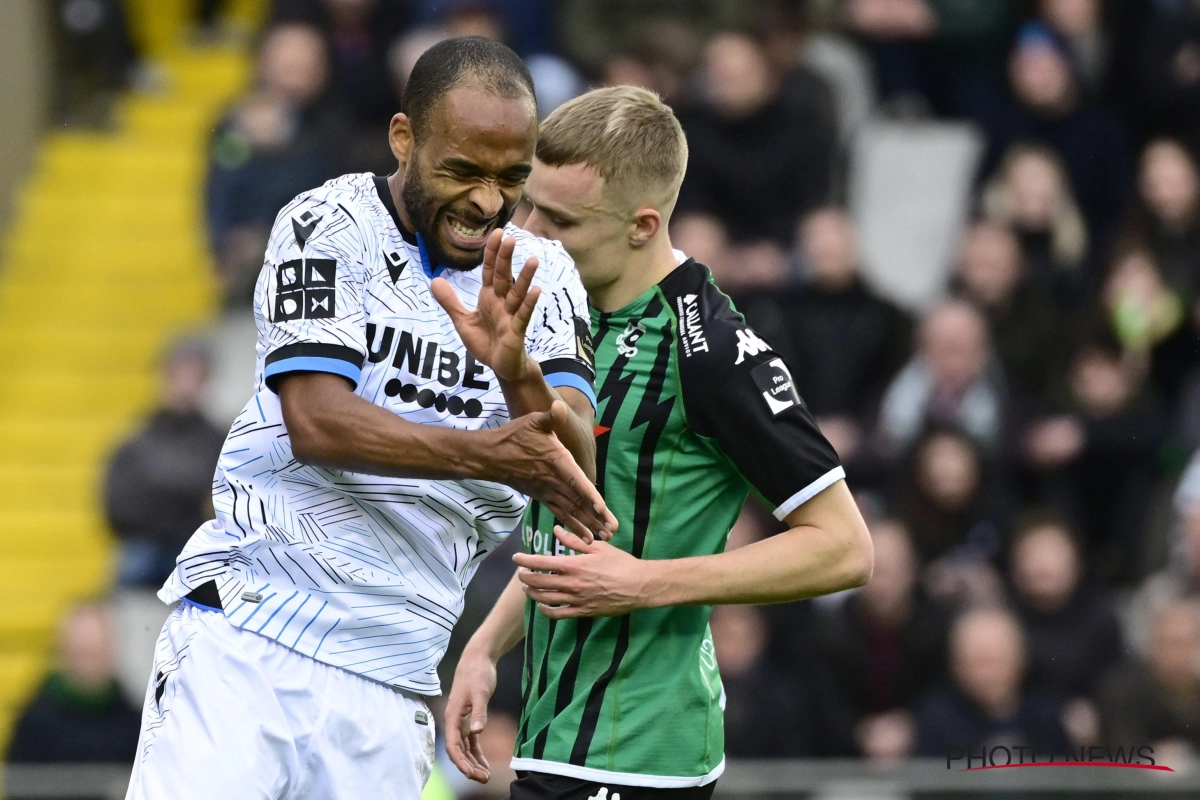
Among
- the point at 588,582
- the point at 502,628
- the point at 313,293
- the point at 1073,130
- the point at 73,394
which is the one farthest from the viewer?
the point at 73,394

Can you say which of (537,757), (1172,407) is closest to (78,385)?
(1172,407)

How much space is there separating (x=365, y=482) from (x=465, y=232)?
55 cm

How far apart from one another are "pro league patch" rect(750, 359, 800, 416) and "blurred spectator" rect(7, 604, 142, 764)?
491 centimetres

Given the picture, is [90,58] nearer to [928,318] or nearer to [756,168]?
[756,168]

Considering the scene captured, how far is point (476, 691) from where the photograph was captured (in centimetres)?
421

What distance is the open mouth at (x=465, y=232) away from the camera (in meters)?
3.60

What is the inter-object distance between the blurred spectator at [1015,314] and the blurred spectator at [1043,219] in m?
0.10

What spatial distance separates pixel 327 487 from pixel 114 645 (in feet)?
16.6

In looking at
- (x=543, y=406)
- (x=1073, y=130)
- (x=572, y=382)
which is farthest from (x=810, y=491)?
(x=1073, y=130)

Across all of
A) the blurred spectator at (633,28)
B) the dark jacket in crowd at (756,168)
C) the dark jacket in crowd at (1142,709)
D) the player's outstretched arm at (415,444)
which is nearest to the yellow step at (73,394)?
the blurred spectator at (633,28)

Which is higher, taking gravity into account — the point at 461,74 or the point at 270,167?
the point at 461,74

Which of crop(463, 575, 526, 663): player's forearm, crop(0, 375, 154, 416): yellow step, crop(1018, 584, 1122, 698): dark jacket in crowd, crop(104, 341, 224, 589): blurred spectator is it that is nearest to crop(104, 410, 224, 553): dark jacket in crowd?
crop(104, 341, 224, 589): blurred spectator

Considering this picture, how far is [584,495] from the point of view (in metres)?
3.40

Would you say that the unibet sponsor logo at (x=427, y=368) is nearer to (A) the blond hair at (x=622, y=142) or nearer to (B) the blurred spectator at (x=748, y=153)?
(A) the blond hair at (x=622, y=142)
